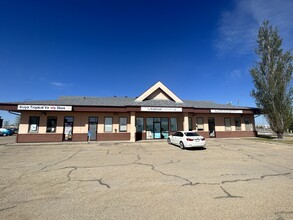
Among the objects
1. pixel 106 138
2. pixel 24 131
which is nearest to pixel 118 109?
pixel 106 138

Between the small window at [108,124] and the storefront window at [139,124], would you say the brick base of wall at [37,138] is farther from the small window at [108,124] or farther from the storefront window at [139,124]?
the storefront window at [139,124]

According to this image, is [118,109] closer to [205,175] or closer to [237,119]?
[205,175]

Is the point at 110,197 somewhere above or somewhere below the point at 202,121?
below

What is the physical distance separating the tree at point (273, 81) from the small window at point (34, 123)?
2882 centimetres

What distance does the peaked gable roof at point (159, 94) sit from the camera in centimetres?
2264

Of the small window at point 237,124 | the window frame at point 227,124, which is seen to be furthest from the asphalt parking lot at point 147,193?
the small window at point 237,124

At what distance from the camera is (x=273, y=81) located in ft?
70.4

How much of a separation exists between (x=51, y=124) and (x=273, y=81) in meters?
29.0

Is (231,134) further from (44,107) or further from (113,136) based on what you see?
(44,107)

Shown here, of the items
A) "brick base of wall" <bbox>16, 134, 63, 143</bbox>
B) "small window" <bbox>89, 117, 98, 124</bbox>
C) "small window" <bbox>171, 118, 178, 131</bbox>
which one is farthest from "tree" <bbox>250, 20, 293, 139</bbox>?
"brick base of wall" <bbox>16, 134, 63, 143</bbox>

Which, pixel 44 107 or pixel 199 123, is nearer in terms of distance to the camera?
pixel 44 107

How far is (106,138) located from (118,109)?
4.07 m

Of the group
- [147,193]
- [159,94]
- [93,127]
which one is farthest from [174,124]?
[147,193]

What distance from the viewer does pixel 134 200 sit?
4496 millimetres
